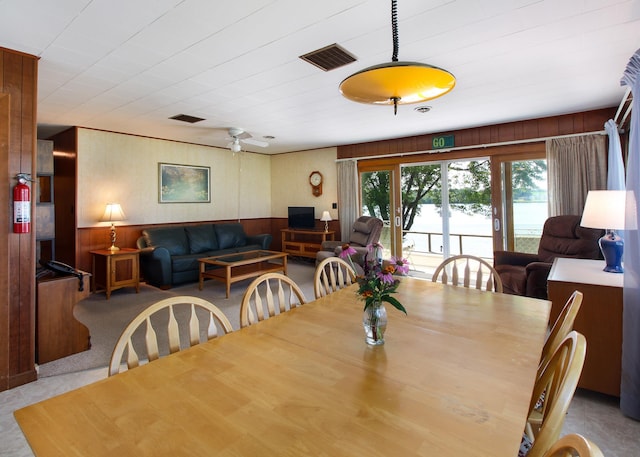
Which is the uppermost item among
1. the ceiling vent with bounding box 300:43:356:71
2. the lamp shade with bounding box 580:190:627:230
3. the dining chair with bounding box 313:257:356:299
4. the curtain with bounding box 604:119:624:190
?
the ceiling vent with bounding box 300:43:356:71

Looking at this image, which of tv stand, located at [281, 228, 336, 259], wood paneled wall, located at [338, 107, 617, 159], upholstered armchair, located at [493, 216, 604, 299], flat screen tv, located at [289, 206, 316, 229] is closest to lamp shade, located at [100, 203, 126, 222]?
tv stand, located at [281, 228, 336, 259]

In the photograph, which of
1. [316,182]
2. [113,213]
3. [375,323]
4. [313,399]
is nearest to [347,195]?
[316,182]

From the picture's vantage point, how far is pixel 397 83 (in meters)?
1.56

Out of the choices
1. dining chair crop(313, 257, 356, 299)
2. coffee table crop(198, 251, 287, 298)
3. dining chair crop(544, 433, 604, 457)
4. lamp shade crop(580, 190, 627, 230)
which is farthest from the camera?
coffee table crop(198, 251, 287, 298)

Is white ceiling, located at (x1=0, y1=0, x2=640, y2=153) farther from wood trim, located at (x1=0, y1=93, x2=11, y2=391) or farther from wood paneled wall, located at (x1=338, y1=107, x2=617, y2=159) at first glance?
wood trim, located at (x1=0, y1=93, x2=11, y2=391)

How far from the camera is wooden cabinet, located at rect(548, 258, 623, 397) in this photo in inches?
89.8

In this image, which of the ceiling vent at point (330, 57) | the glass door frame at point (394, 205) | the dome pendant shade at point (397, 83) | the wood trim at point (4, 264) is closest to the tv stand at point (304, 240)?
the glass door frame at point (394, 205)

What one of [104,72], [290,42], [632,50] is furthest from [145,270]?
[632,50]

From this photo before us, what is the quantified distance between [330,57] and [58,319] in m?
3.25

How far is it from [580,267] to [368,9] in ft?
9.18

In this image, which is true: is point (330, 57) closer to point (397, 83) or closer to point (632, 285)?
point (397, 83)

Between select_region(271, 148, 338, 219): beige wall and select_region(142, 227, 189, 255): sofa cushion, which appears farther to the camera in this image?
select_region(271, 148, 338, 219): beige wall

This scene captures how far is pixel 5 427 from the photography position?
6.78 ft

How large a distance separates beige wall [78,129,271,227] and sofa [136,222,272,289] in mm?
398
